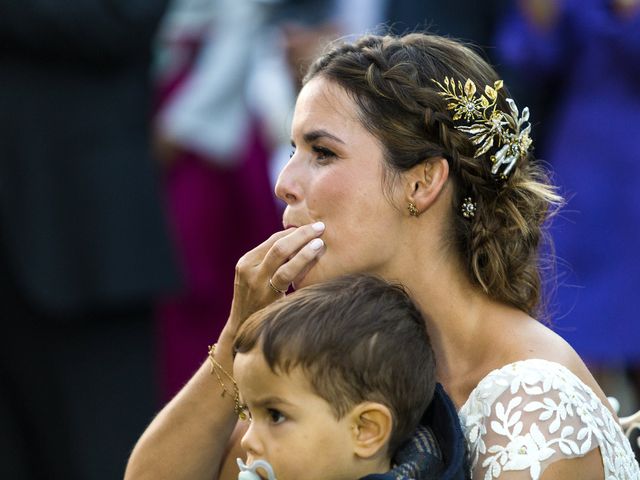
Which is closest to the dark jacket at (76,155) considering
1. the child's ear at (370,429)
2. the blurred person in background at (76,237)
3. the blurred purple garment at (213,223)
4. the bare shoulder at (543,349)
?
the blurred person in background at (76,237)

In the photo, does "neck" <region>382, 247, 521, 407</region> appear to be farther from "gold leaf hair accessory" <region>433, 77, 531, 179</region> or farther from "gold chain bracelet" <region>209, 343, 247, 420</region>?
"gold chain bracelet" <region>209, 343, 247, 420</region>

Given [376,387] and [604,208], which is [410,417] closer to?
[376,387]

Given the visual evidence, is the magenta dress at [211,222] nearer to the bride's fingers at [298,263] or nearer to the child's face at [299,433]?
the bride's fingers at [298,263]

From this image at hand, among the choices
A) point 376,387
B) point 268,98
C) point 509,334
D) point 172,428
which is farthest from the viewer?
point 268,98

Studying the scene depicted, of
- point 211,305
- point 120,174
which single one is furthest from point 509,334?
point 211,305

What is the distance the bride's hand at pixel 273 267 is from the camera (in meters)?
3.81

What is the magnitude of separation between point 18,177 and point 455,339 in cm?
257

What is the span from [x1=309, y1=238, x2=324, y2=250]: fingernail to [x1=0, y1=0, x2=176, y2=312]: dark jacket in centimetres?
234

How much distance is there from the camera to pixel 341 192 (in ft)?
12.7

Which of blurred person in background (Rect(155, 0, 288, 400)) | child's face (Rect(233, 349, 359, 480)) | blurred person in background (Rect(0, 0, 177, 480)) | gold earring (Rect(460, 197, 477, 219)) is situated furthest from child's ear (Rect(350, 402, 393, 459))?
blurred person in background (Rect(155, 0, 288, 400))

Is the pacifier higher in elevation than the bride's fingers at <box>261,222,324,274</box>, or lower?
lower

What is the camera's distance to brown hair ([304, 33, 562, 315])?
3896 millimetres

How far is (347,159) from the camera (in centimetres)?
389

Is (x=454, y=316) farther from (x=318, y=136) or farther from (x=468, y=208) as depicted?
(x=318, y=136)
